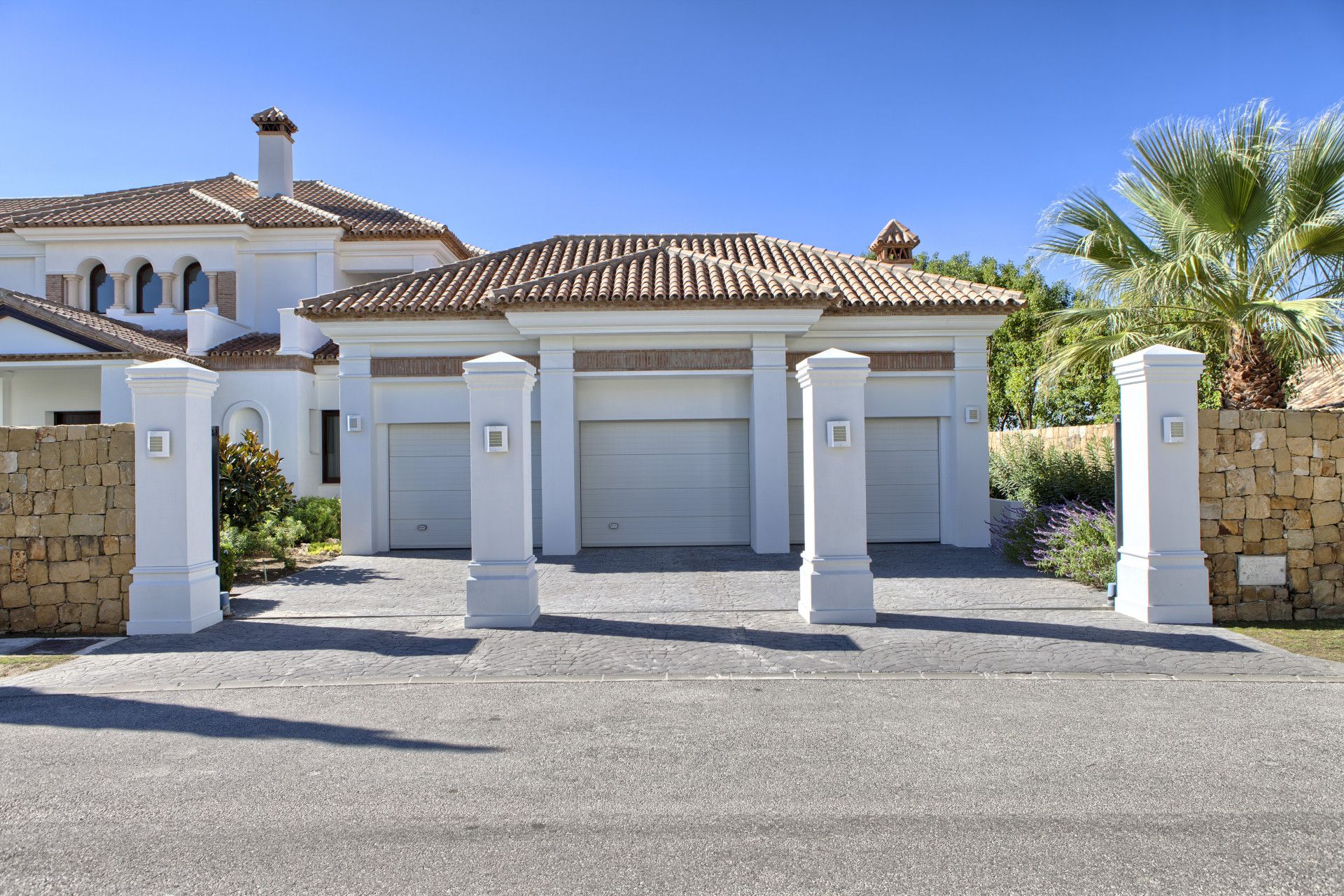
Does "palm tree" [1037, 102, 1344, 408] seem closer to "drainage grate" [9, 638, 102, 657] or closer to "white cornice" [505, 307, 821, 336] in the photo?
"white cornice" [505, 307, 821, 336]

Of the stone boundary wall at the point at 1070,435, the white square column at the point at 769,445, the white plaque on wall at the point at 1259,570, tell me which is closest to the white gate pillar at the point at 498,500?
the white square column at the point at 769,445

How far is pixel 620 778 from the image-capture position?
15.3 feet

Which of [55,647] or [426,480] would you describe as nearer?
[55,647]

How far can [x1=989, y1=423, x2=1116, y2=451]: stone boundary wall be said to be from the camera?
49.5 ft

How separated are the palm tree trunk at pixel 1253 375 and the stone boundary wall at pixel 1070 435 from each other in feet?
11.1

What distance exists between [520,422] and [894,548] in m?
7.77

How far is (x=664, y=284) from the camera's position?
14.3 metres

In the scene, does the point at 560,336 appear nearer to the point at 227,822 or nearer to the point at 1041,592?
the point at 1041,592

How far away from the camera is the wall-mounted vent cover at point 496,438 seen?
8625 mm

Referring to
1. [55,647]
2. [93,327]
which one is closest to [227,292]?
[93,327]

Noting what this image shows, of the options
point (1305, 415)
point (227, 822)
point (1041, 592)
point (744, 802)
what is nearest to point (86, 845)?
point (227, 822)

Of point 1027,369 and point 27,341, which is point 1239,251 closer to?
point 1027,369

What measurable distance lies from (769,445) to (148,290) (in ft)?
59.2

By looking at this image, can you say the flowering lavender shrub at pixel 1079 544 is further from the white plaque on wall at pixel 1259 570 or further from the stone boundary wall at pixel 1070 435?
the stone boundary wall at pixel 1070 435
